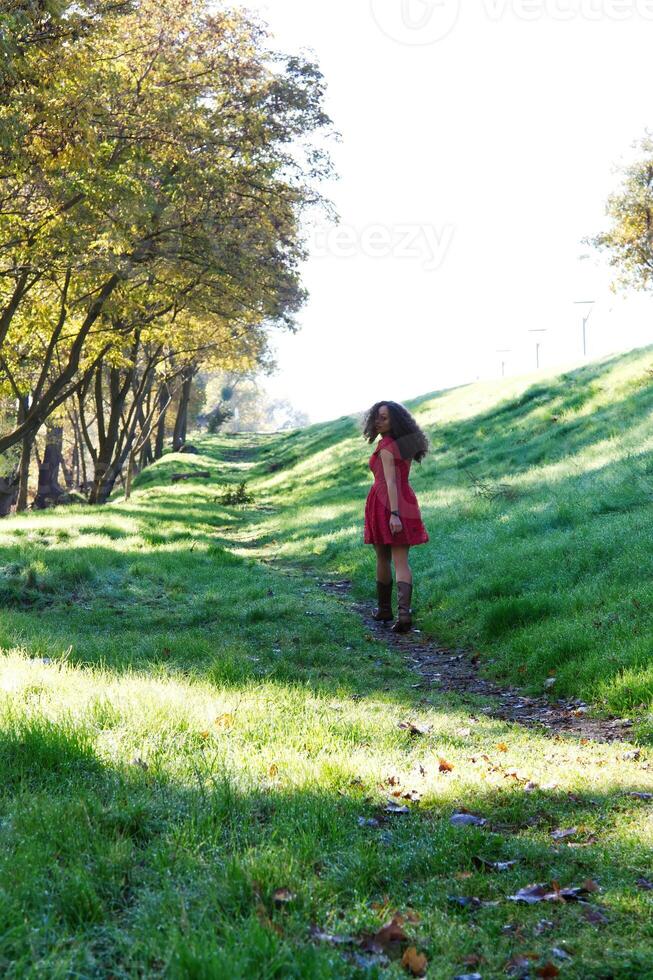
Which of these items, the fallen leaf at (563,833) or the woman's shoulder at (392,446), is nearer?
the fallen leaf at (563,833)

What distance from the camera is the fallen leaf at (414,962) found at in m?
2.71

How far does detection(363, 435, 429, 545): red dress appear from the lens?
10320 millimetres

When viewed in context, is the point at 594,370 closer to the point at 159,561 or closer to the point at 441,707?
the point at 159,561

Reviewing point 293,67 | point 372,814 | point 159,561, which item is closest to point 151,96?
point 293,67

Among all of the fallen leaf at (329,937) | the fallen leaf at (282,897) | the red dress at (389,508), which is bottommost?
the fallen leaf at (329,937)

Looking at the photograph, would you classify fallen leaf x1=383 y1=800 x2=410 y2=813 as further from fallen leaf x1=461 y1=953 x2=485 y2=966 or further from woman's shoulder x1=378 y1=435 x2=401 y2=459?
woman's shoulder x1=378 y1=435 x2=401 y2=459

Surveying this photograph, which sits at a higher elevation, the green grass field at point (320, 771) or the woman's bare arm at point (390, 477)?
the woman's bare arm at point (390, 477)

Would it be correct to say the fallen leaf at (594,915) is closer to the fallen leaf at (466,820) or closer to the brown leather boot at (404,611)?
the fallen leaf at (466,820)

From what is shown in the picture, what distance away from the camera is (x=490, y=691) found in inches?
294

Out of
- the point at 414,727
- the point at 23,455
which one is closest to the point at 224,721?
the point at 414,727

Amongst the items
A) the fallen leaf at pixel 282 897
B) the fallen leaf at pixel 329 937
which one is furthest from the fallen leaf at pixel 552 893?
the fallen leaf at pixel 282 897

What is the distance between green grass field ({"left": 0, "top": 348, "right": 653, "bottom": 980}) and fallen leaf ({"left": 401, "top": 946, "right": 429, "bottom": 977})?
4cm

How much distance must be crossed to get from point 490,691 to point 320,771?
3.45 m

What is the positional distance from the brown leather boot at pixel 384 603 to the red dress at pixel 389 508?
584mm
